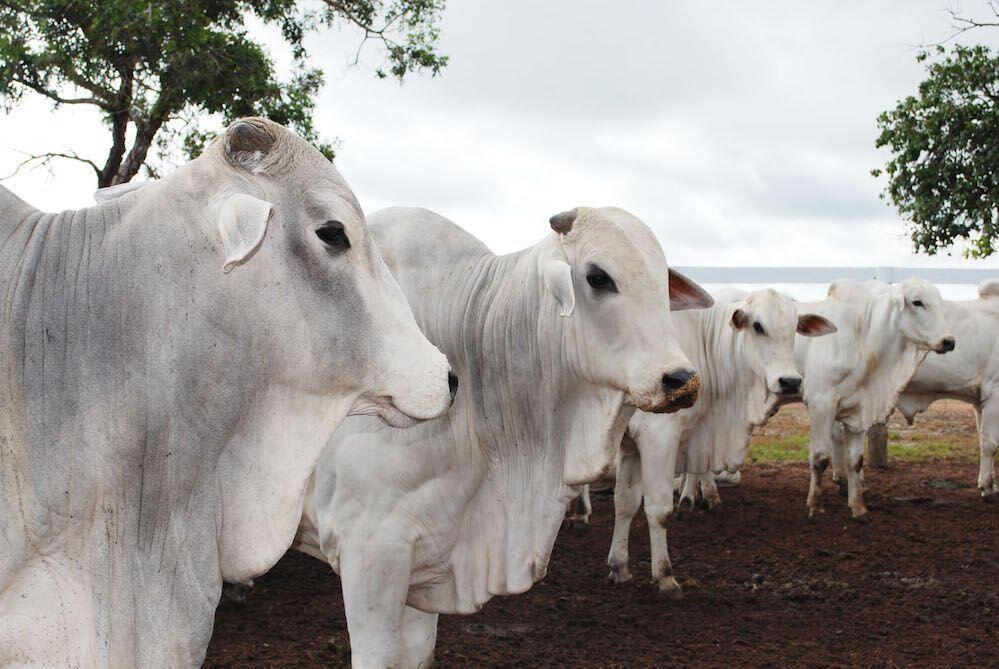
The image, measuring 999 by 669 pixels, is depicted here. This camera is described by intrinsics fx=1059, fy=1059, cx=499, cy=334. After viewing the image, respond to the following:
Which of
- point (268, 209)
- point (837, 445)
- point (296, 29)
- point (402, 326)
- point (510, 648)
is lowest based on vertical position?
point (510, 648)

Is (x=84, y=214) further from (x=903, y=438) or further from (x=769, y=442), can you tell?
(x=903, y=438)

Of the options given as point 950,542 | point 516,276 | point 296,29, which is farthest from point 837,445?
point 516,276

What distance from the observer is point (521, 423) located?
310 centimetres

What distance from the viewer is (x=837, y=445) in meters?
9.34

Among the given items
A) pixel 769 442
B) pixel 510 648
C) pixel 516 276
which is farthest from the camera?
pixel 769 442

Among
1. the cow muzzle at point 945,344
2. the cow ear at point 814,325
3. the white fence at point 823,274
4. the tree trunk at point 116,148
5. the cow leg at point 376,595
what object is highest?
the tree trunk at point 116,148

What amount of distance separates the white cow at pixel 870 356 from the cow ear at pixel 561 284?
19.6ft

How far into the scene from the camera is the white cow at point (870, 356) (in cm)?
852

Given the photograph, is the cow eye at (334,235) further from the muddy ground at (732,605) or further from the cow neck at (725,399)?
the cow neck at (725,399)

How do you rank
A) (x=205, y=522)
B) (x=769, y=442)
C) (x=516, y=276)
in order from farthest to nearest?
(x=769, y=442) < (x=516, y=276) < (x=205, y=522)

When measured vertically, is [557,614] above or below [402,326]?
below

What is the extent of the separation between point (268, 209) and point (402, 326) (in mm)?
346

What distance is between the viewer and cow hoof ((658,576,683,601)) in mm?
6074

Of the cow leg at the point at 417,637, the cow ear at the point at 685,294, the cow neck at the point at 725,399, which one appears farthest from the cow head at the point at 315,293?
the cow neck at the point at 725,399
